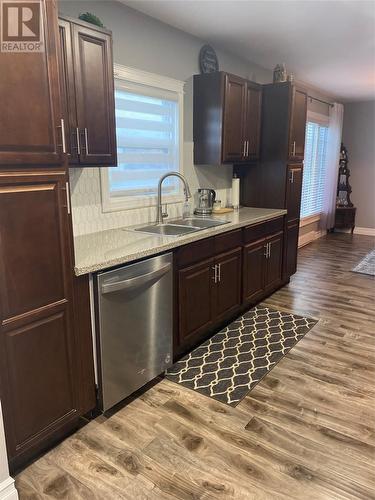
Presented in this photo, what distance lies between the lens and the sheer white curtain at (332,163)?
6.86 m

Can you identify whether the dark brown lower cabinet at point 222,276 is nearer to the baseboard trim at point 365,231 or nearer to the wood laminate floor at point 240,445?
the wood laminate floor at point 240,445

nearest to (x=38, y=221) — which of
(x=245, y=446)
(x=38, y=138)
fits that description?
(x=38, y=138)

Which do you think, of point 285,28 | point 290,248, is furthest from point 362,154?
point 285,28

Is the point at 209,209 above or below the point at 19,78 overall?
below

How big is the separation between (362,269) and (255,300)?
2.21m

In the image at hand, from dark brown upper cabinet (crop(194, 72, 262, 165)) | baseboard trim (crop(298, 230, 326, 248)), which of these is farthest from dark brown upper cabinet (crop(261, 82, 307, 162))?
baseboard trim (crop(298, 230, 326, 248))

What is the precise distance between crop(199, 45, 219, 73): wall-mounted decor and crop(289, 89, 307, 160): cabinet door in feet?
2.94

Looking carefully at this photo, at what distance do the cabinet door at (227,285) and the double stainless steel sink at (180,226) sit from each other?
0.31 meters

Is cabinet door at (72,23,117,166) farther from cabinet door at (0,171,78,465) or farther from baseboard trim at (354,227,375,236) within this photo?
baseboard trim at (354,227,375,236)

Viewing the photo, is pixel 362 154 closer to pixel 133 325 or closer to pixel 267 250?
pixel 267 250

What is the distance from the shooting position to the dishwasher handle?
201cm

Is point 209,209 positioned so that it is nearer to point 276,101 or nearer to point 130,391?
point 276,101

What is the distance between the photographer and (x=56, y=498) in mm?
1651

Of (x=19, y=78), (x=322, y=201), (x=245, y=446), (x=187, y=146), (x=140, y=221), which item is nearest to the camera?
(x=19, y=78)
